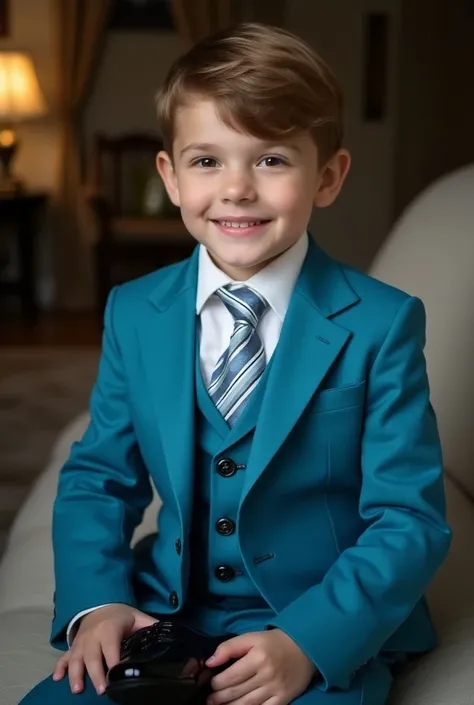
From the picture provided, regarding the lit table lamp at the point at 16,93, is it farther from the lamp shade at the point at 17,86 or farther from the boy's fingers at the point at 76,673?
the boy's fingers at the point at 76,673

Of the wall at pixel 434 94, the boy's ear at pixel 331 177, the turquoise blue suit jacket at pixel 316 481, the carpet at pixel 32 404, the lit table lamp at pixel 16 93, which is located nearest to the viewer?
the turquoise blue suit jacket at pixel 316 481

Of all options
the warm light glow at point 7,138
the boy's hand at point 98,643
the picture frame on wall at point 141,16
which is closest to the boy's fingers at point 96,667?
the boy's hand at point 98,643

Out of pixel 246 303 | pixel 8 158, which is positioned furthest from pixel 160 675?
pixel 8 158

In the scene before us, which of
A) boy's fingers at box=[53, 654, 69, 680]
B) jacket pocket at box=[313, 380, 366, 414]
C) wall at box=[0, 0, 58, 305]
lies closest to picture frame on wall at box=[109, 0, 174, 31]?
wall at box=[0, 0, 58, 305]

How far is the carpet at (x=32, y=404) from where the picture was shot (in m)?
3.09

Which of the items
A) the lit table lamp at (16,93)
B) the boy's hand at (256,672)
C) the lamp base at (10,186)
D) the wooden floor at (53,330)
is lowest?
the wooden floor at (53,330)

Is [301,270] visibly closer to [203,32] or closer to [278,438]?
[278,438]

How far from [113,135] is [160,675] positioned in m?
5.47

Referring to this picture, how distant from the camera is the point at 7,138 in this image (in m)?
5.59

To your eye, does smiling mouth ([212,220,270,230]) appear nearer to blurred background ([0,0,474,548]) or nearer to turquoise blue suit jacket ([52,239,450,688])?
turquoise blue suit jacket ([52,239,450,688])

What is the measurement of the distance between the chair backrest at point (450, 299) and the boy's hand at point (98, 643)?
2.32 ft

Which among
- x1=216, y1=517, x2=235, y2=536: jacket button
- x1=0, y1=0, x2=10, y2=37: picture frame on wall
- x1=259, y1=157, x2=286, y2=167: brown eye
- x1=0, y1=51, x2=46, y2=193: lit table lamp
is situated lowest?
x1=0, y1=51, x2=46, y2=193: lit table lamp

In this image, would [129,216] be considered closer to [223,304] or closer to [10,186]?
[10,186]

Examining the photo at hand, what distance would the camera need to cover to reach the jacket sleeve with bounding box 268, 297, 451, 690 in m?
1.01
